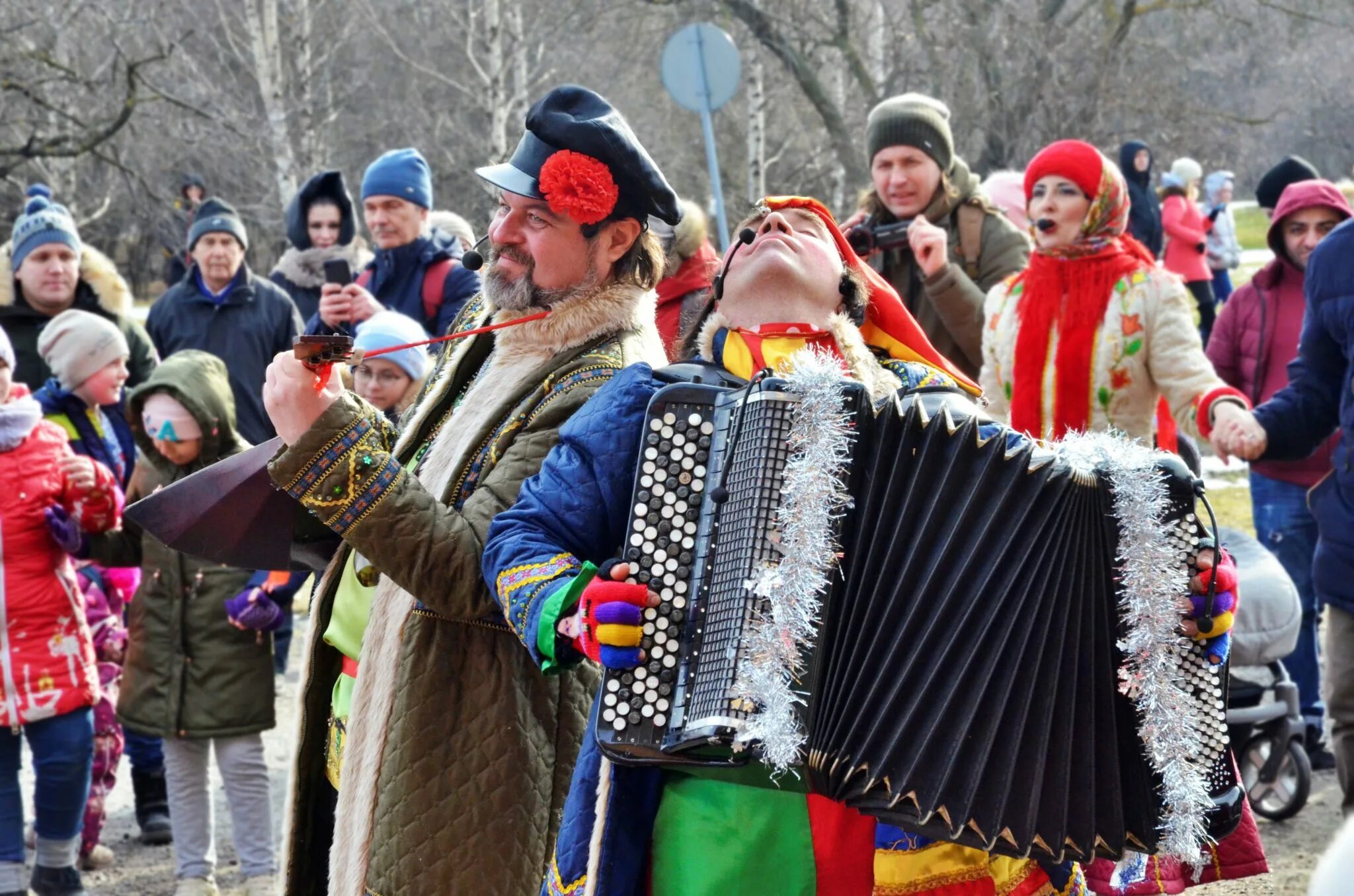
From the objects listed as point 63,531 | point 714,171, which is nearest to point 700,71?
point 714,171

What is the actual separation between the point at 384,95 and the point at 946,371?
91.2 feet

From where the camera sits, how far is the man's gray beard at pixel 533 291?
125 inches

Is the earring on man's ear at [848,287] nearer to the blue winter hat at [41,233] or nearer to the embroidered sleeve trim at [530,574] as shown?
the embroidered sleeve trim at [530,574]

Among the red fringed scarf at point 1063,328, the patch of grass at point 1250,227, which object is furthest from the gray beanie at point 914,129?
the patch of grass at point 1250,227

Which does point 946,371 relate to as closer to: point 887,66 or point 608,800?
point 608,800

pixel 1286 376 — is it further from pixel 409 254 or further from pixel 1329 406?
pixel 409 254

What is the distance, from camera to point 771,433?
2.39 meters

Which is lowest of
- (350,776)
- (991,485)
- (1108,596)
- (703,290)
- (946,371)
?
(350,776)

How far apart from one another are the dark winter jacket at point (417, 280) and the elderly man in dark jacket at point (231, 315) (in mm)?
1254

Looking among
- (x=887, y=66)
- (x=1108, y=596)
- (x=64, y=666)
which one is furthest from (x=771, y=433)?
(x=887, y=66)

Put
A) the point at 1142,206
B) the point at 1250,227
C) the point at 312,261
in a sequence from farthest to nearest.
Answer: the point at 1250,227, the point at 1142,206, the point at 312,261

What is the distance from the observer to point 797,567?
7.70ft

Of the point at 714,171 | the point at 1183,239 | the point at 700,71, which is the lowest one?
the point at 714,171

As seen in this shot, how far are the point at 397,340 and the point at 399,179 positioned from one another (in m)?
1.67
